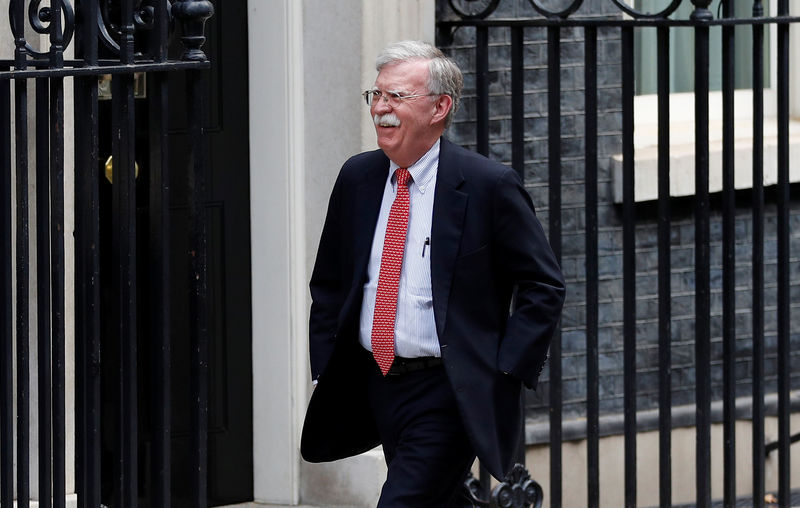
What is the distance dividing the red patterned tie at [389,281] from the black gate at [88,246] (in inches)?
18.8

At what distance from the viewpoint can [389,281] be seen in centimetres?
442

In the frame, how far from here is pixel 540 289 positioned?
442cm

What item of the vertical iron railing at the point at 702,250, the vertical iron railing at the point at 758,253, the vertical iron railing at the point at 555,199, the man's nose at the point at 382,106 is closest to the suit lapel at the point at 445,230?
the man's nose at the point at 382,106

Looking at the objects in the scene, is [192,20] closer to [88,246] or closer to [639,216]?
[88,246]

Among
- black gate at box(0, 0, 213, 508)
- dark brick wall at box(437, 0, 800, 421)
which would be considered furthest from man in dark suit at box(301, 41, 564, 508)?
dark brick wall at box(437, 0, 800, 421)

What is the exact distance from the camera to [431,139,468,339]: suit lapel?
4.38 metres

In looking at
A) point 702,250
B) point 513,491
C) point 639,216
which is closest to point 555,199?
point 702,250

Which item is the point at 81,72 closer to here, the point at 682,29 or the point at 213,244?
the point at 213,244

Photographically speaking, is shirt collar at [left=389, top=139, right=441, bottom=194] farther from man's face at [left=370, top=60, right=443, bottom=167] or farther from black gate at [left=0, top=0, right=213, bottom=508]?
black gate at [left=0, top=0, right=213, bottom=508]

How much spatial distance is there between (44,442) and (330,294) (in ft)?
2.97

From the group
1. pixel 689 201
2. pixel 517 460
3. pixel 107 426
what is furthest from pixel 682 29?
pixel 107 426

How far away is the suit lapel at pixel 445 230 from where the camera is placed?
173 inches

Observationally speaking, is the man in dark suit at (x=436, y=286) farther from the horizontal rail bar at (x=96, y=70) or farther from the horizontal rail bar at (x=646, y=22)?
the horizontal rail bar at (x=646, y=22)

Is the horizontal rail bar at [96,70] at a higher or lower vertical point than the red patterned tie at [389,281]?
higher
